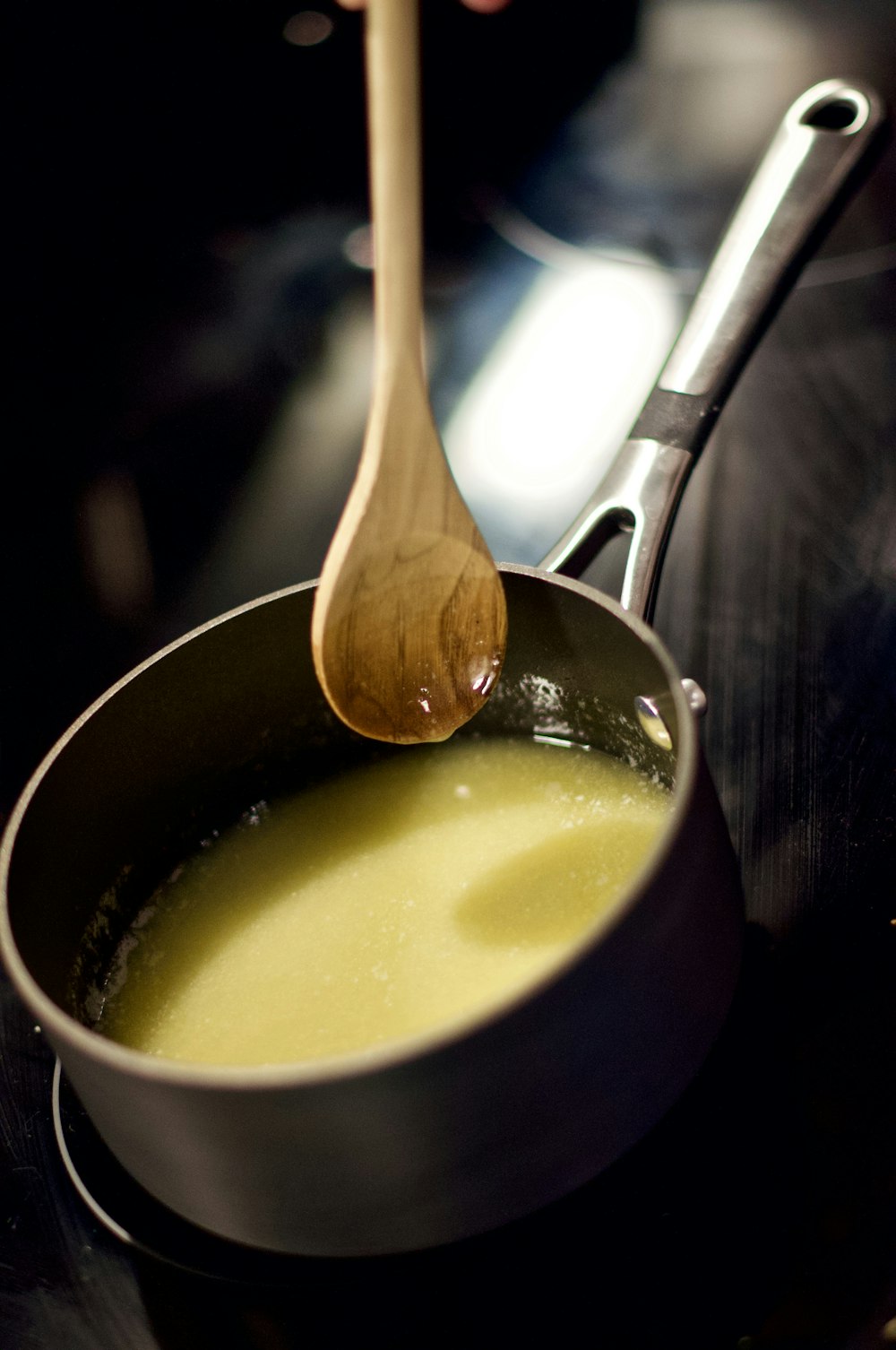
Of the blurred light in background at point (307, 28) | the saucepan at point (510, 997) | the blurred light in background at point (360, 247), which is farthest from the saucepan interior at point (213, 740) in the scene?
the blurred light in background at point (307, 28)

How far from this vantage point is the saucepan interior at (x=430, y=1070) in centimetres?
39

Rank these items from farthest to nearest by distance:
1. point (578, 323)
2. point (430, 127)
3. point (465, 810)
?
1. point (430, 127)
2. point (578, 323)
3. point (465, 810)

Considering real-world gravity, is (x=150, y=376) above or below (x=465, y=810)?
above

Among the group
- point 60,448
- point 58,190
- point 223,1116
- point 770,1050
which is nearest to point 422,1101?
point 223,1116

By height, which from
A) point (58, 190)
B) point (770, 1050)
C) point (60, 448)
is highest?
point (58, 190)

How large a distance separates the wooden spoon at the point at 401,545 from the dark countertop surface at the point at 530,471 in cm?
19

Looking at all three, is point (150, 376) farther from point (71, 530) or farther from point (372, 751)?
point (372, 751)

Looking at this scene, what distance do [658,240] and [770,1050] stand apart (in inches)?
33.4

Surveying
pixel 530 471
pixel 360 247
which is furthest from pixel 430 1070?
pixel 360 247

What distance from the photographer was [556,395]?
101cm

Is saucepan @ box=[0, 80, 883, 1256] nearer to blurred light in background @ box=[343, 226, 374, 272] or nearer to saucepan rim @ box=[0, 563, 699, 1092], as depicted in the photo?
saucepan rim @ box=[0, 563, 699, 1092]

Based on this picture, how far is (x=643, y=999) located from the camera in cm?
43

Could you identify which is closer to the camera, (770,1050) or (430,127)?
(770,1050)

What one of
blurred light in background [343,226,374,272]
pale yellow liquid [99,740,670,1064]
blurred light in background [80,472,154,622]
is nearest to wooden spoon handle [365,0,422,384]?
pale yellow liquid [99,740,670,1064]
